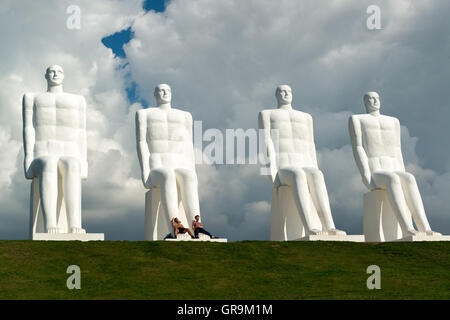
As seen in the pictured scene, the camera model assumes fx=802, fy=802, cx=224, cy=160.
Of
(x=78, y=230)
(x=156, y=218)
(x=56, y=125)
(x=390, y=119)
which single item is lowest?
(x=78, y=230)

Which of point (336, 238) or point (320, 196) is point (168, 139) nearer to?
point (320, 196)

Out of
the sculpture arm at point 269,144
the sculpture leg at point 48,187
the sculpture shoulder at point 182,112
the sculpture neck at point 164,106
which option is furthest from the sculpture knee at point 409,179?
the sculpture leg at point 48,187

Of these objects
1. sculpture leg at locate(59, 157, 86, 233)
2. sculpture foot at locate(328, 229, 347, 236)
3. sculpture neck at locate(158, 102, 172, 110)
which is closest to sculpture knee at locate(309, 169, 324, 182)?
sculpture foot at locate(328, 229, 347, 236)

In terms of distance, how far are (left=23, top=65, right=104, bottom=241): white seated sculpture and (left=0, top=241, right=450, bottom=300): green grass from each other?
8.12 ft

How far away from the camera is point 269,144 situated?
2277 centimetres

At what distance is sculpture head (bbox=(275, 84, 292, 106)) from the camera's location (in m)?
23.6

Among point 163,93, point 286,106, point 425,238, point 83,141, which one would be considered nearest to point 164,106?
point 163,93

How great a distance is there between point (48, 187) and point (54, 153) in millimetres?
1124

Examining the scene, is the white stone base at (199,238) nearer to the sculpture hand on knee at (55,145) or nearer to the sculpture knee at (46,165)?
the sculpture hand on knee at (55,145)

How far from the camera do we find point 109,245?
59.8 ft

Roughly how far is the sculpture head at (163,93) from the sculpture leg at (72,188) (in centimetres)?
327
